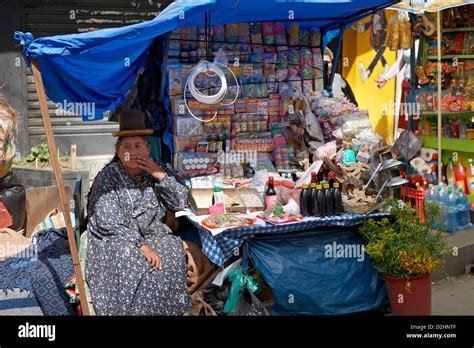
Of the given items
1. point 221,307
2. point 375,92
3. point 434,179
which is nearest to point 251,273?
point 221,307

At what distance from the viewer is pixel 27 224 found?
705 cm

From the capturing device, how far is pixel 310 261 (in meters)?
5.24

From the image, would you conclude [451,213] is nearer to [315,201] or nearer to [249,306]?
[315,201]

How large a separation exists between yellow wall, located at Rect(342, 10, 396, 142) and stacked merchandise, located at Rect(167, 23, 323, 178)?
13.4 ft

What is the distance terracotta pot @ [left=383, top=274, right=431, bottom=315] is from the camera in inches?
A: 197

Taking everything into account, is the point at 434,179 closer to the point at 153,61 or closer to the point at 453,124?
the point at 453,124

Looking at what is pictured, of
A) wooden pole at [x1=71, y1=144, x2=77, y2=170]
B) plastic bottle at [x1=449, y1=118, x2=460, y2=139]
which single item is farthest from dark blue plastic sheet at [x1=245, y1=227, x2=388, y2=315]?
wooden pole at [x1=71, y1=144, x2=77, y2=170]

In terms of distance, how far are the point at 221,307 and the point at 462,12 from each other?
5373mm

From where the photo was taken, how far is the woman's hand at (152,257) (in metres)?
5.03

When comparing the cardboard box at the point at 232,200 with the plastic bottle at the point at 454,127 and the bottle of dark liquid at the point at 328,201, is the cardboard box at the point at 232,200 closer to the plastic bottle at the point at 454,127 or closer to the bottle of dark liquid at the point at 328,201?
the bottle of dark liquid at the point at 328,201

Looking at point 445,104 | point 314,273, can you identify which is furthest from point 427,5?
point 314,273

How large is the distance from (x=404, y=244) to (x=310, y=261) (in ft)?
2.51

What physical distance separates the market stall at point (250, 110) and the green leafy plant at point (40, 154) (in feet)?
10.6
